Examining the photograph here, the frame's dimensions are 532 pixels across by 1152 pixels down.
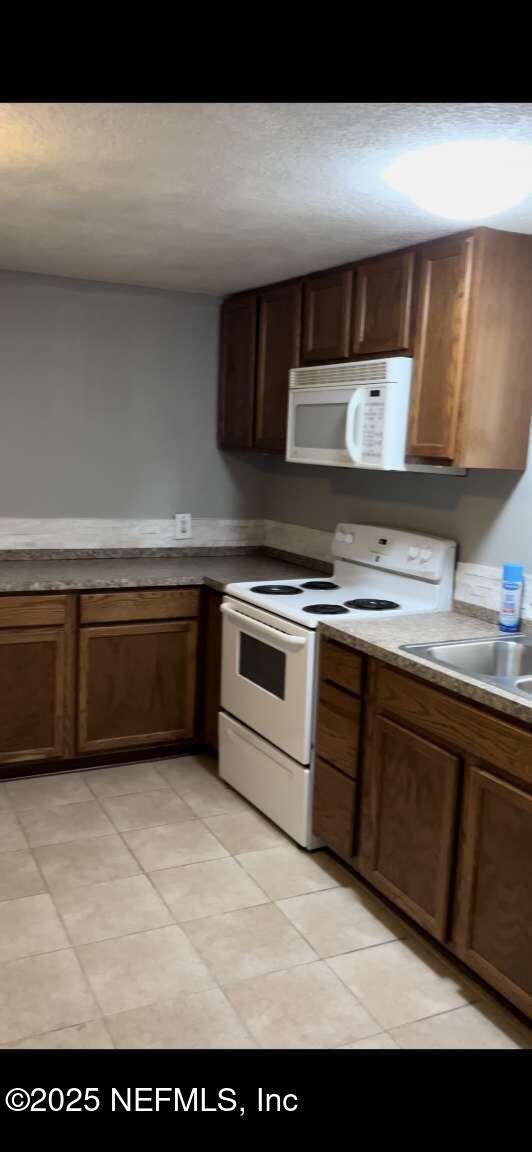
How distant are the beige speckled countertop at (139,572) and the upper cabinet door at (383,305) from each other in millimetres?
1087

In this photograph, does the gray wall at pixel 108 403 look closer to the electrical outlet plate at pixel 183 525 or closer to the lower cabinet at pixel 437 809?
the electrical outlet plate at pixel 183 525

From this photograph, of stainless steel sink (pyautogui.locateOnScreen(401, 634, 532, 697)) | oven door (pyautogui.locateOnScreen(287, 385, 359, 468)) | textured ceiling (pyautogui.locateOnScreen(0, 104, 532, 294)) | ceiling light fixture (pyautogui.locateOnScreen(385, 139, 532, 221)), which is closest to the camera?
textured ceiling (pyautogui.locateOnScreen(0, 104, 532, 294))

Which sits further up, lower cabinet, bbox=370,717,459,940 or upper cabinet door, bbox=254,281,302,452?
upper cabinet door, bbox=254,281,302,452

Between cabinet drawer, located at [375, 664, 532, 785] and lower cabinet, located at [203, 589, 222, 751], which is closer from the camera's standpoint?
cabinet drawer, located at [375, 664, 532, 785]

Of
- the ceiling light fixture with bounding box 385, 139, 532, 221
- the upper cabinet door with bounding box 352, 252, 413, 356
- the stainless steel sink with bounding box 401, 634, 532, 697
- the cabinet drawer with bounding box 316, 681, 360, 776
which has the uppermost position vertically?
the ceiling light fixture with bounding box 385, 139, 532, 221

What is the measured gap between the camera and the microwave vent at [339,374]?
293 centimetres

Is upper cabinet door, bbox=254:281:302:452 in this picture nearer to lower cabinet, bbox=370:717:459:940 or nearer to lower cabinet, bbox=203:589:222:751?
lower cabinet, bbox=203:589:222:751

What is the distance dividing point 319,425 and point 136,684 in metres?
1.30

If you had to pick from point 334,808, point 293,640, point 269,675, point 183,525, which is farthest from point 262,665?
point 183,525

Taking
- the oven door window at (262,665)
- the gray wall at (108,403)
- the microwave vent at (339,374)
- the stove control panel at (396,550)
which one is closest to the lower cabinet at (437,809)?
the oven door window at (262,665)

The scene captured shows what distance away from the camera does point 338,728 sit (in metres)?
2.78

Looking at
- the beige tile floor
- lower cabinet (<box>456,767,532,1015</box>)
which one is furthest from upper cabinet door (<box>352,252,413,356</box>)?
the beige tile floor

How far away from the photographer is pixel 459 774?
224 centimetres

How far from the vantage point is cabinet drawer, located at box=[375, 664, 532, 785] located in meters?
2.03
